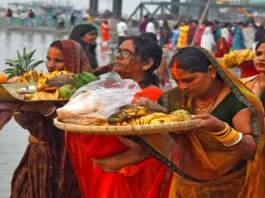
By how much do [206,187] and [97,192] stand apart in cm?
80

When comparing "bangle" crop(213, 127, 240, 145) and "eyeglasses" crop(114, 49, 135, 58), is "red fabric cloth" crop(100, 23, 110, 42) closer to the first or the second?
"eyeglasses" crop(114, 49, 135, 58)

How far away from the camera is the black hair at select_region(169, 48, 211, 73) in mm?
3723

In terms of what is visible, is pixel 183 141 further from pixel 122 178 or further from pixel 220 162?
pixel 122 178

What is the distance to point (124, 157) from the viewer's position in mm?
3867

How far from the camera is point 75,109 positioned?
12.1ft

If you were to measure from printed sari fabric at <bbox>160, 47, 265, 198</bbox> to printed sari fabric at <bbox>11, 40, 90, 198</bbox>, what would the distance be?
1406mm

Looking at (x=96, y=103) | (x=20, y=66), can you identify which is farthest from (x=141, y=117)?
(x=20, y=66)

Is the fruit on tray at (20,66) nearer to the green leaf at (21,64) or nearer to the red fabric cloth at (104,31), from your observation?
the green leaf at (21,64)

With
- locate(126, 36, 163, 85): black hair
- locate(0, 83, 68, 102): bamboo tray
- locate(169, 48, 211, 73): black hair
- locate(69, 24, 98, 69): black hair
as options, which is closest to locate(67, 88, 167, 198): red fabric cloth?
locate(126, 36, 163, 85): black hair

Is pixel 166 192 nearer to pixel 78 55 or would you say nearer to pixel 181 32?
pixel 78 55

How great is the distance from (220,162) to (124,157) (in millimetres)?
441

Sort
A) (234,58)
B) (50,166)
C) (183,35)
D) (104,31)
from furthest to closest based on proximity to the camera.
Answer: (104,31) < (183,35) < (234,58) < (50,166)

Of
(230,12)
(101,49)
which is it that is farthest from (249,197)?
(230,12)

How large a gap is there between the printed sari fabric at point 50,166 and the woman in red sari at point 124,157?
554 millimetres
